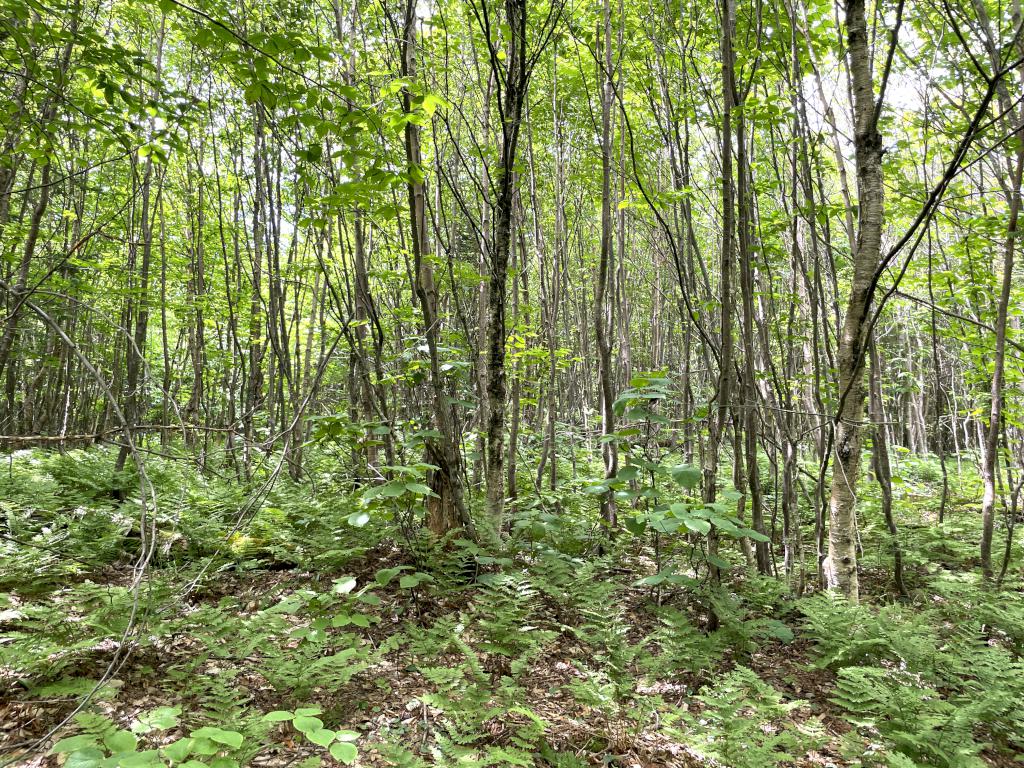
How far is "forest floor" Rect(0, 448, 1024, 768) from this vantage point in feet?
6.37

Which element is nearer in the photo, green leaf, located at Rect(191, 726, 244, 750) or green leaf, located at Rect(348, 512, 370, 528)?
green leaf, located at Rect(191, 726, 244, 750)

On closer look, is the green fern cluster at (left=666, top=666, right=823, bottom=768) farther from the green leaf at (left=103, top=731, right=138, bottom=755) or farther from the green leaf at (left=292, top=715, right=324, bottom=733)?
the green leaf at (left=103, top=731, right=138, bottom=755)

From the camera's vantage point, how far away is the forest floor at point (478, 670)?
194cm

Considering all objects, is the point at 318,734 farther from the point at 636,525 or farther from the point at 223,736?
the point at 636,525

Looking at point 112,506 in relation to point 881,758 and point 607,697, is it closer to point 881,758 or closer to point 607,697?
point 607,697

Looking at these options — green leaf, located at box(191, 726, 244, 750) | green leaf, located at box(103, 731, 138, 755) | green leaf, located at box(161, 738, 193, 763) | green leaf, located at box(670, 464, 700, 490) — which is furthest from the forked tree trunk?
green leaf, located at box(103, 731, 138, 755)

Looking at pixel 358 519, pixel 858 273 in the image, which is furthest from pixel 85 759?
pixel 858 273

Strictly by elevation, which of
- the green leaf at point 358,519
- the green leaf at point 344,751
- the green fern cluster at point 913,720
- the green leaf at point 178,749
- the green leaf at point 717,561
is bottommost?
the green fern cluster at point 913,720

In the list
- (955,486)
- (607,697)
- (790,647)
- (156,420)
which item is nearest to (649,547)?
(790,647)

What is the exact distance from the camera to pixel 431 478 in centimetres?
378

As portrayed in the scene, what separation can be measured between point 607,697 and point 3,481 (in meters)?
5.34

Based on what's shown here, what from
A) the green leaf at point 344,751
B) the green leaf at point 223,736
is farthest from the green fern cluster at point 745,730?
the green leaf at point 223,736

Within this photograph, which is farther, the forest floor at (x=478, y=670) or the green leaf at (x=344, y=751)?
the forest floor at (x=478, y=670)

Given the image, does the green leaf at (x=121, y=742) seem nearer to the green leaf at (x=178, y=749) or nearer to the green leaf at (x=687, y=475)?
the green leaf at (x=178, y=749)
